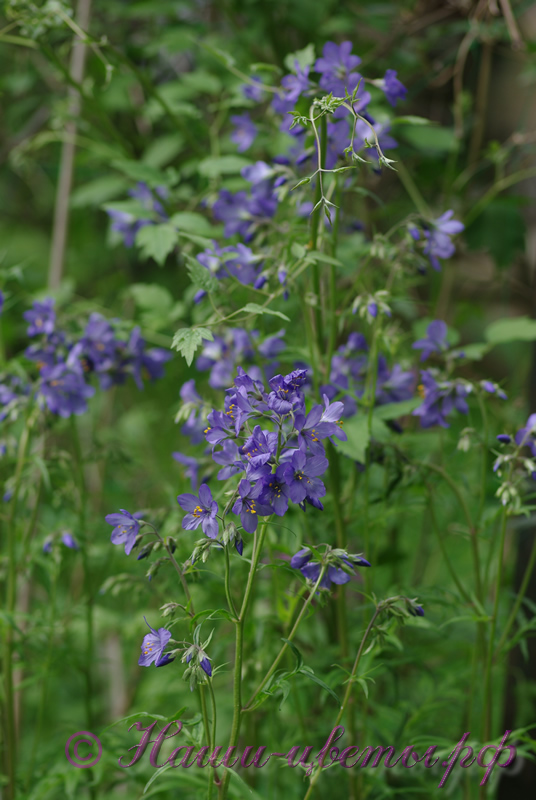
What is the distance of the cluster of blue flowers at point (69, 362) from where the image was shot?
5.57 ft

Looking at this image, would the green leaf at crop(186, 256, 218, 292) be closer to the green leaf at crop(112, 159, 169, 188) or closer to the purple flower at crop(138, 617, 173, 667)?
the purple flower at crop(138, 617, 173, 667)

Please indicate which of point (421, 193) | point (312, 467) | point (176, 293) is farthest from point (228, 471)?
point (421, 193)

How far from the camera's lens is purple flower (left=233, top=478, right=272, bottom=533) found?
1.04m

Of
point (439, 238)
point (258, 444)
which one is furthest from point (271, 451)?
point (439, 238)

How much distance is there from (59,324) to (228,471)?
0.87 meters

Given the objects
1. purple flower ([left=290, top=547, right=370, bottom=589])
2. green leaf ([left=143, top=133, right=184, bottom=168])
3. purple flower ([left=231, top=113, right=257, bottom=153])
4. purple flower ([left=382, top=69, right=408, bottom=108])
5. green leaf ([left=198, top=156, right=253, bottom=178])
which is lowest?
purple flower ([left=290, top=547, right=370, bottom=589])

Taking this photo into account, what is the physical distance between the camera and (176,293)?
9.75ft

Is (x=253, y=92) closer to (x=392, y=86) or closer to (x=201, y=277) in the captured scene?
(x=392, y=86)

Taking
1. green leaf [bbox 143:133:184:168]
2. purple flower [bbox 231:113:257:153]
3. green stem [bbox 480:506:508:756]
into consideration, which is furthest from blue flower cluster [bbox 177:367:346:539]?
green leaf [bbox 143:133:184:168]

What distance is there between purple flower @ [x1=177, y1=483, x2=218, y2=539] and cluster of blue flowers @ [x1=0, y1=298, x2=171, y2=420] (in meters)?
0.67

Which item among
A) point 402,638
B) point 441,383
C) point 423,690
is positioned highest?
point 441,383

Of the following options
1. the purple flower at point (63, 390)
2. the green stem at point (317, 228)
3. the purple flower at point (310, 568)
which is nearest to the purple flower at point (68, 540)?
the purple flower at point (63, 390)

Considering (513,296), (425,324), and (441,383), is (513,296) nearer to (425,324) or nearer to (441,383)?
(425,324)

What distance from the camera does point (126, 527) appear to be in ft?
4.22
